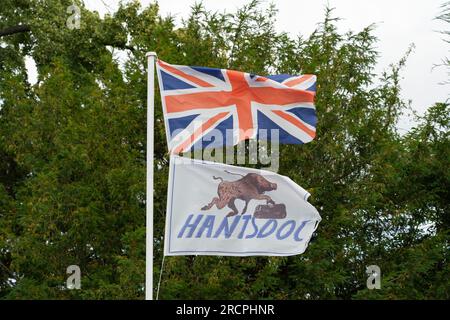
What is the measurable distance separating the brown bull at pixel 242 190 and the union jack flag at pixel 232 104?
0.47 metres

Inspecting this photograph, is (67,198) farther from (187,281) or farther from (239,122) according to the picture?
(239,122)

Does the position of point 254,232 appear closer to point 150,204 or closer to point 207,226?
point 207,226

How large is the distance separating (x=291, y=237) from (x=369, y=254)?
744 cm

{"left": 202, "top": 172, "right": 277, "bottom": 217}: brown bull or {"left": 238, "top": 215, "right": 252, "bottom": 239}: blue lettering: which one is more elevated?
{"left": 202, "top": 172, "right": 277, "bottom": 217}: brown bull

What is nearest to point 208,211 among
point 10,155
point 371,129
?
point 371,129

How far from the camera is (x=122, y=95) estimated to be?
17.9 metres

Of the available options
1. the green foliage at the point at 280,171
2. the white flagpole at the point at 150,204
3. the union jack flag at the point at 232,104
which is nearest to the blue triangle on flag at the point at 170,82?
the union jack flag at the point at 232,104

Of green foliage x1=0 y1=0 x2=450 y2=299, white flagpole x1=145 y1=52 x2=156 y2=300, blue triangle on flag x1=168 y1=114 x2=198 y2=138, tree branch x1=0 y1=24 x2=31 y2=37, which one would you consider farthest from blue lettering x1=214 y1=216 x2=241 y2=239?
tree branch x1=0 y1=24 x2=31 y2=37

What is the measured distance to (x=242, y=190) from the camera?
403 inches

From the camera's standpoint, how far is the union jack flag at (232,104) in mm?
10422

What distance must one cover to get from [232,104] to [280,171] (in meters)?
6.54

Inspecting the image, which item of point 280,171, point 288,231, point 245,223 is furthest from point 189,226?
point 280,171

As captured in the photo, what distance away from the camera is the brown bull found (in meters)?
10.1

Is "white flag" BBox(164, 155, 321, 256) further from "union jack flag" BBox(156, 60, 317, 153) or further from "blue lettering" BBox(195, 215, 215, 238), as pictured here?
"union jack flag" BBox(156, 60, 317, 153)
